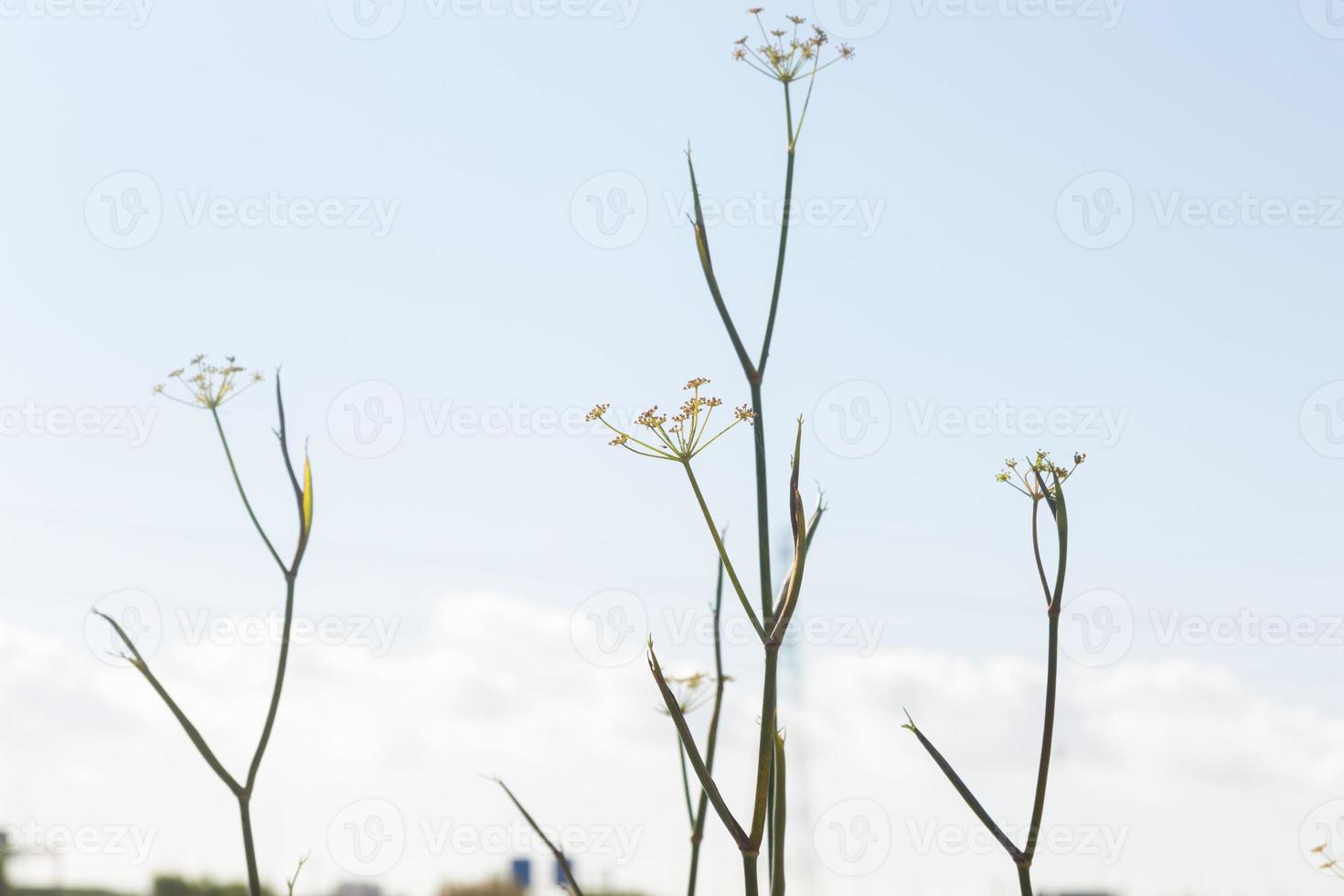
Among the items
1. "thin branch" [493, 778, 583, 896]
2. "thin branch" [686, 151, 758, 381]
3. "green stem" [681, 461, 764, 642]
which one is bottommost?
"thin branch" [493, 778, 583, 896]

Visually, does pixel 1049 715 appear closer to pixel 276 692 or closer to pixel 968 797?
pixel 968 797

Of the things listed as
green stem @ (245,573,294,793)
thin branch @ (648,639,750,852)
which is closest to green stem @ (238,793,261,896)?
green stem @ (245,573,294,793)

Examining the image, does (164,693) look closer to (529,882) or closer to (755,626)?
(755,626)

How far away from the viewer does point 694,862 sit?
71.2 inches

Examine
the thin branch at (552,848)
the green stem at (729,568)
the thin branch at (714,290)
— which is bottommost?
the thin branch at (552,848)

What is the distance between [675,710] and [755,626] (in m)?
0.15

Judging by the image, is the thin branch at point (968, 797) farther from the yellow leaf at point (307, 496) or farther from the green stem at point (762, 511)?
the yellow leaf at point (307, 496)

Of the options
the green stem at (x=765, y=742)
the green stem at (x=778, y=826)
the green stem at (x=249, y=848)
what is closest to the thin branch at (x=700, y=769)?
the green stem at (x=765, y=742)

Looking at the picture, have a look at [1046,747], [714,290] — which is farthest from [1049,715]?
[714,290]

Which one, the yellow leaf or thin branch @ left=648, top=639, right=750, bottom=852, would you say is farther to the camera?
the yellow leaf

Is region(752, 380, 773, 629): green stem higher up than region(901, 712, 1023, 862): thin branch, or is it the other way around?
region(752, 380, 773, 629): green stem

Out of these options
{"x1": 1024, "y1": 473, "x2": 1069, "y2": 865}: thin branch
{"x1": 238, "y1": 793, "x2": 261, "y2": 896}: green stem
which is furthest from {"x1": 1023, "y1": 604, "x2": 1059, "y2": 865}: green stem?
{"x1": 238, "y1": 793, "x2": 261, "y2": 896}: green stem

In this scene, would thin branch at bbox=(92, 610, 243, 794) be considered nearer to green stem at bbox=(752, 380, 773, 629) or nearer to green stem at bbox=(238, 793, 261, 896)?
green stem at bbox=(238, 793, 261, 896)

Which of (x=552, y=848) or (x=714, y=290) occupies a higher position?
(x=714, y=290)
